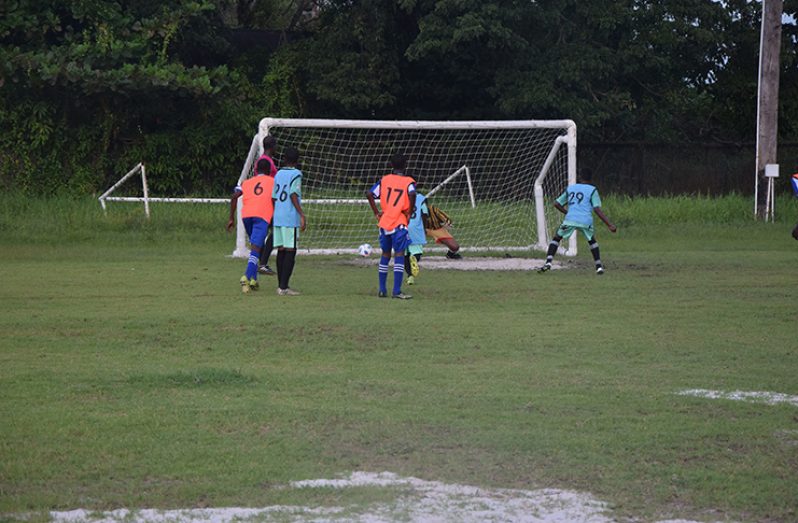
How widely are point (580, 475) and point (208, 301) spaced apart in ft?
26.5

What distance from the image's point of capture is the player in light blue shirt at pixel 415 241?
1579 centimetres

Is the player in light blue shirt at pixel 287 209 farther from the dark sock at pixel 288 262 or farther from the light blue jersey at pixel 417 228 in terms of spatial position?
the light blue jersey at pixel 417 228

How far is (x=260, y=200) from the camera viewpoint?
590 inches

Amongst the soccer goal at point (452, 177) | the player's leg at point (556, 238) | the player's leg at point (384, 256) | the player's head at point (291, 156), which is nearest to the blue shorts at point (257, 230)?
→ the player's head at point (291, 156)

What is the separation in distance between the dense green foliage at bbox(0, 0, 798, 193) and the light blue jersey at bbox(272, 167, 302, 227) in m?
14.5

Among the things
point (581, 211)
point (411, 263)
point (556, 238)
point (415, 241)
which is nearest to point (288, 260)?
point (411, 263)

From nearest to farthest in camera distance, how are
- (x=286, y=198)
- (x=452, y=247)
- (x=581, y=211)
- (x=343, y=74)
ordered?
(x=286, y=198) < (x=581, y=211) < (x=452, y=247) < (x=343, y=74)

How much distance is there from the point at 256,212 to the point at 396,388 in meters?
6.75

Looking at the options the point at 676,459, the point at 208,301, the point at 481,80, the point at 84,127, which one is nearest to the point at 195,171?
the point at 84,127

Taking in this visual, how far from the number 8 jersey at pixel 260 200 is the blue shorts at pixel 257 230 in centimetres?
6

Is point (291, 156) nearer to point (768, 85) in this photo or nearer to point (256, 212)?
point (256, 212)

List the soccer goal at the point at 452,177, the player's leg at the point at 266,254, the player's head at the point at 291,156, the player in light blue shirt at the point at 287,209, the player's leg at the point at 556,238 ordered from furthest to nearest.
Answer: the soccer goal at the point at 452,177
the player's leg at the point at 556,238
the player's leg at the point at 266,254
the player's head at the point at 291,156
the player in light blue shirt at the point at 287,209

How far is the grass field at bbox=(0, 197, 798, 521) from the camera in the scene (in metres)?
6.16

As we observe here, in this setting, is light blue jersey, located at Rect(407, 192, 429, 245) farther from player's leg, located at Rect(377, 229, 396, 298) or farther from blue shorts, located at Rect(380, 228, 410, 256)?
blue shorts, located at Rect(380, 228, 410, 256)
